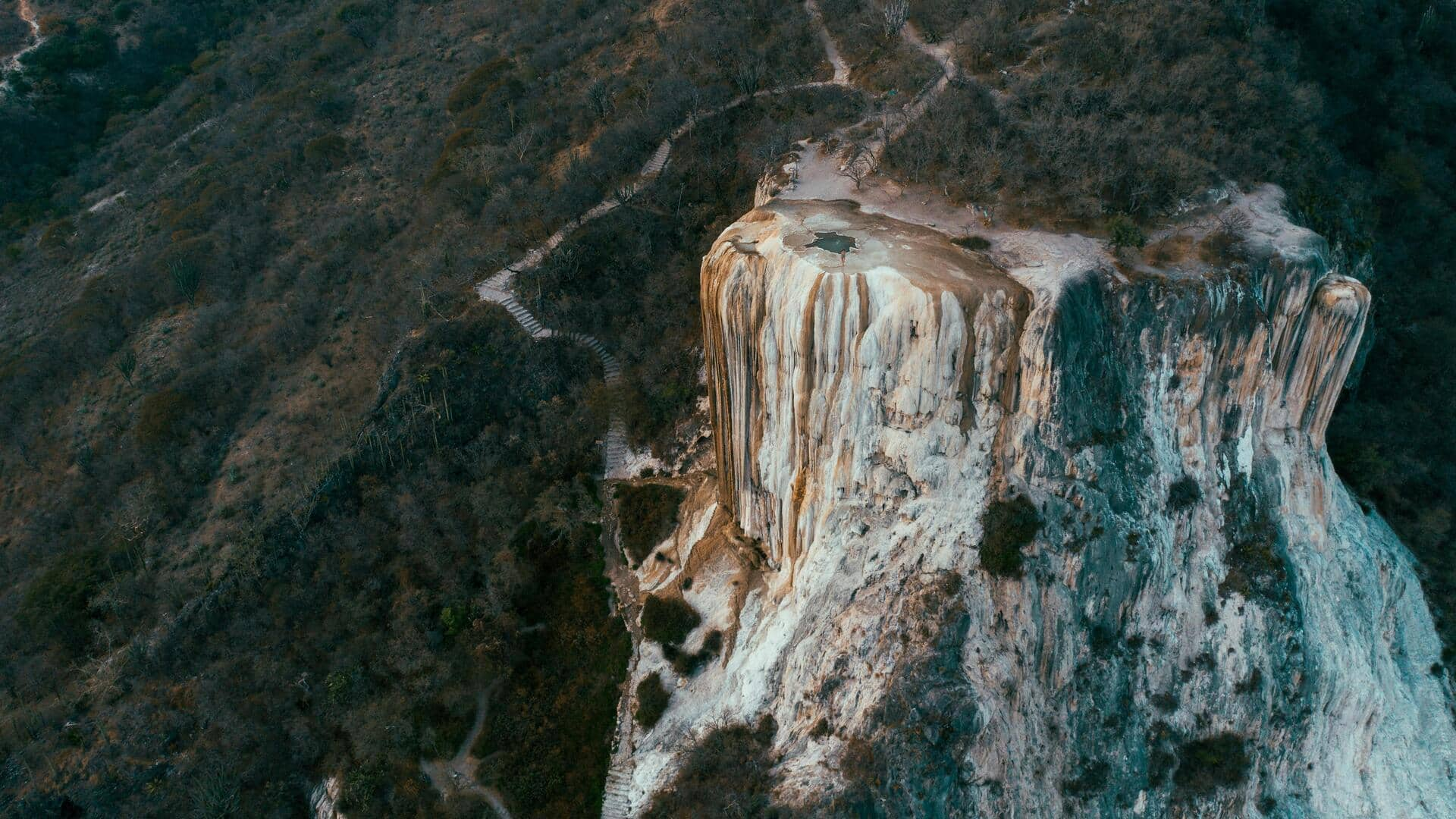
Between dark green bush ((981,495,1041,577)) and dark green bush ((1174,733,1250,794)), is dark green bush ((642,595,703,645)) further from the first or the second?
dark green bush ((1174,733,1250,794))

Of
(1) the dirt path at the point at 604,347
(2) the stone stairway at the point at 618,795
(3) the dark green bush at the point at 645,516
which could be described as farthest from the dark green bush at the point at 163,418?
(2) the stone stairway at the point at 618,795

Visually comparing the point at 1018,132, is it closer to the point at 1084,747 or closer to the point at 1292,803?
the point at 1084,747

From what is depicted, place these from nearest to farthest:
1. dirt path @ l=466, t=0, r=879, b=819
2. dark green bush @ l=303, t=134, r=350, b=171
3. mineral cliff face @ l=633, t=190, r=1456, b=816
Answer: mineral cliff face @ l=633, t=190, r=1456, b=816 < dirt path @ l=466, t=0, r=879, b=819 < dark green bush @ l=303, t=134, r=350, b=171

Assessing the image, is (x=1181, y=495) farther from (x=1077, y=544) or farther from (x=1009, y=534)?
(x=1009, y=534)

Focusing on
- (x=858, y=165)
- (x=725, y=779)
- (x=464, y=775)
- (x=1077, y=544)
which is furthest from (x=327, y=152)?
(x=1077, y=544)

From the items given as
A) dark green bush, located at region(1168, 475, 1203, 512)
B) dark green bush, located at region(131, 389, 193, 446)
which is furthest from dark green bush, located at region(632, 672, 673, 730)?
dark green bush, located at region(131, 389, 193, 446)

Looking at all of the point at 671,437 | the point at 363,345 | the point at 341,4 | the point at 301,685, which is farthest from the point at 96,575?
the point at 341,4
